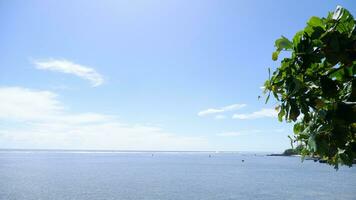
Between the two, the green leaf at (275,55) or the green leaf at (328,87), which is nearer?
the green leaf at (328,87)

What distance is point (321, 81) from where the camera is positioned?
2.47 m

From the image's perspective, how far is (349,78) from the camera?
2670 mm

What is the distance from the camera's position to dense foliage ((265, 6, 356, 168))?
229cm

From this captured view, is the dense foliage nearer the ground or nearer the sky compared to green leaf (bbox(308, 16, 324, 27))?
nearer the ground

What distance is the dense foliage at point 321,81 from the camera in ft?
7.51

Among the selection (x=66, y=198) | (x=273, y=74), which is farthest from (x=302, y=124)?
(x=66, y=198)

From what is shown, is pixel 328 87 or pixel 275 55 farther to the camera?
pixel 275 55

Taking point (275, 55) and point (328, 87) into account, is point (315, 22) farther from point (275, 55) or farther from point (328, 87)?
point (328, 87)

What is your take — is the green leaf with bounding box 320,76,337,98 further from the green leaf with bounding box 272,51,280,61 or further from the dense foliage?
the green leaf with bounding box 272,51,280,61

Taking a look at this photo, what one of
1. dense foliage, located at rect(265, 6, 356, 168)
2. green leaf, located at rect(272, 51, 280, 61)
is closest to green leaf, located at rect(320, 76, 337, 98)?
dense foliage, located at rect(265, 6, 356, 168)

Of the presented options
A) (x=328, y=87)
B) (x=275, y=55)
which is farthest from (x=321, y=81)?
(x=275, y=55)

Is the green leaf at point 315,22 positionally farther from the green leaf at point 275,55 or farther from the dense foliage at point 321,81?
the green leaf at point 275,55

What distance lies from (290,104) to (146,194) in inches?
1919

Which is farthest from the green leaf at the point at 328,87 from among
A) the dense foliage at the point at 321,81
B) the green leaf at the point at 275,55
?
the green leaf at the point at 275,55
